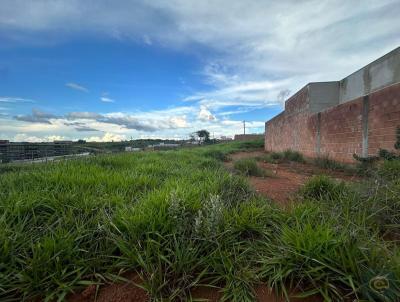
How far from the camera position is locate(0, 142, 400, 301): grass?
4.64 feet

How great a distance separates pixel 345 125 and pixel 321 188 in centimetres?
519

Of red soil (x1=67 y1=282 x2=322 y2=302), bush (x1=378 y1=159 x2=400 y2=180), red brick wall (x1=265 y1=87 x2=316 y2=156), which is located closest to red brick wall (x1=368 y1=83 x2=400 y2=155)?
bush (x1=378 y1=159 x2=400 y2=180)

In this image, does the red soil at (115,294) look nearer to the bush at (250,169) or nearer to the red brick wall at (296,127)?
the bush at (250,169)

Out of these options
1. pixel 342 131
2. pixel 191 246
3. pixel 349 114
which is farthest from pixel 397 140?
pixel 191 246

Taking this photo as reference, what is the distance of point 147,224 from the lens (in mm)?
1840

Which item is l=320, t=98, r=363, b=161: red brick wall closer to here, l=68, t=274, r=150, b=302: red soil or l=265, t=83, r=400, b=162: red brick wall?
l=265, t=83, r=400, b=162: red brick wall

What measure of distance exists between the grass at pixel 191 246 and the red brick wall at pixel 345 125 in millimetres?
3800

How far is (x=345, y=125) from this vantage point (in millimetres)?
7207

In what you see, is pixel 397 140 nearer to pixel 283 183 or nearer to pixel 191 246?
pixel 283 183

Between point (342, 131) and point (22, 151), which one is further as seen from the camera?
point (342, 131)

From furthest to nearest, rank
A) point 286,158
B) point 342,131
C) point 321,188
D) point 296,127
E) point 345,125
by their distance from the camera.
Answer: point 296,127
point 286,158
point 342,131
point 345,125
point 321,188

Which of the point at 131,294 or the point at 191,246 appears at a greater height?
the point at 191,246

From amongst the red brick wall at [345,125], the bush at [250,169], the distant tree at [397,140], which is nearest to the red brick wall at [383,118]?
the red brick wall at [345,125]

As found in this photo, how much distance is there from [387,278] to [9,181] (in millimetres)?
3657
